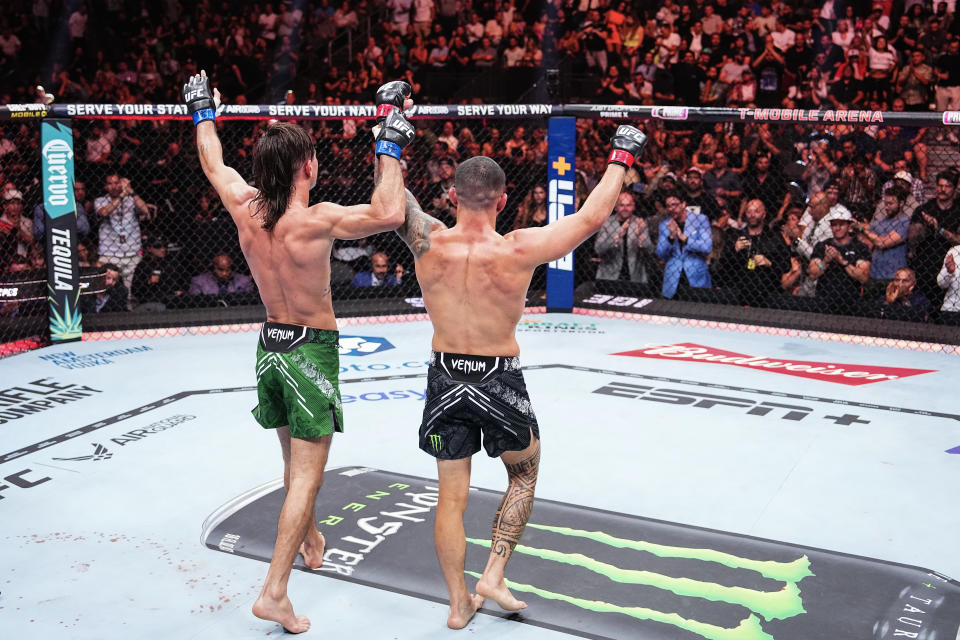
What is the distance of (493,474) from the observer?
14.1 feet

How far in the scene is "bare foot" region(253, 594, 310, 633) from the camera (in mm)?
Answer: 2918

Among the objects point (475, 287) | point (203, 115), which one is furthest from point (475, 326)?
point (203, 115)

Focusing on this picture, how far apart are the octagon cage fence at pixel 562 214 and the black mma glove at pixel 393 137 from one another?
3559 millimetres

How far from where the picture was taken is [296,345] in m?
3.13

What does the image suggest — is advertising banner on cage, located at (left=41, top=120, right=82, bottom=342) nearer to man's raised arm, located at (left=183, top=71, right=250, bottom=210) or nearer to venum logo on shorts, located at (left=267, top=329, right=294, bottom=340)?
man's raised arm, located at (left=183, top=71, right=250, bottom=210)

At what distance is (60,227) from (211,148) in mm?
Result: 3613

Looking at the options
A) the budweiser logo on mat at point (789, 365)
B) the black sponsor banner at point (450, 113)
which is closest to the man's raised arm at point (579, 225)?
the black sponsor banner at point (450, 113)

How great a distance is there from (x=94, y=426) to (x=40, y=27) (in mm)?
8985

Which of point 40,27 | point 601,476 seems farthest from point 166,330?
point 40,27

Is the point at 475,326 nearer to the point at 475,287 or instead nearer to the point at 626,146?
the point at 475,287

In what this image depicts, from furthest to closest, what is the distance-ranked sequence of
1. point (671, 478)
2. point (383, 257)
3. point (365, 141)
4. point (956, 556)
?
point (365, 141)
point (383, 257)
point (671, 478)
point (956, 556)

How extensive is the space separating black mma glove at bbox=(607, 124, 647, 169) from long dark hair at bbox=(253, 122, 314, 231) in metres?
0.98

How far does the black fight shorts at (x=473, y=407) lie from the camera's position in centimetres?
299

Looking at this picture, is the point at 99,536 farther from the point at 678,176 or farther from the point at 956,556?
the point at 678,176
